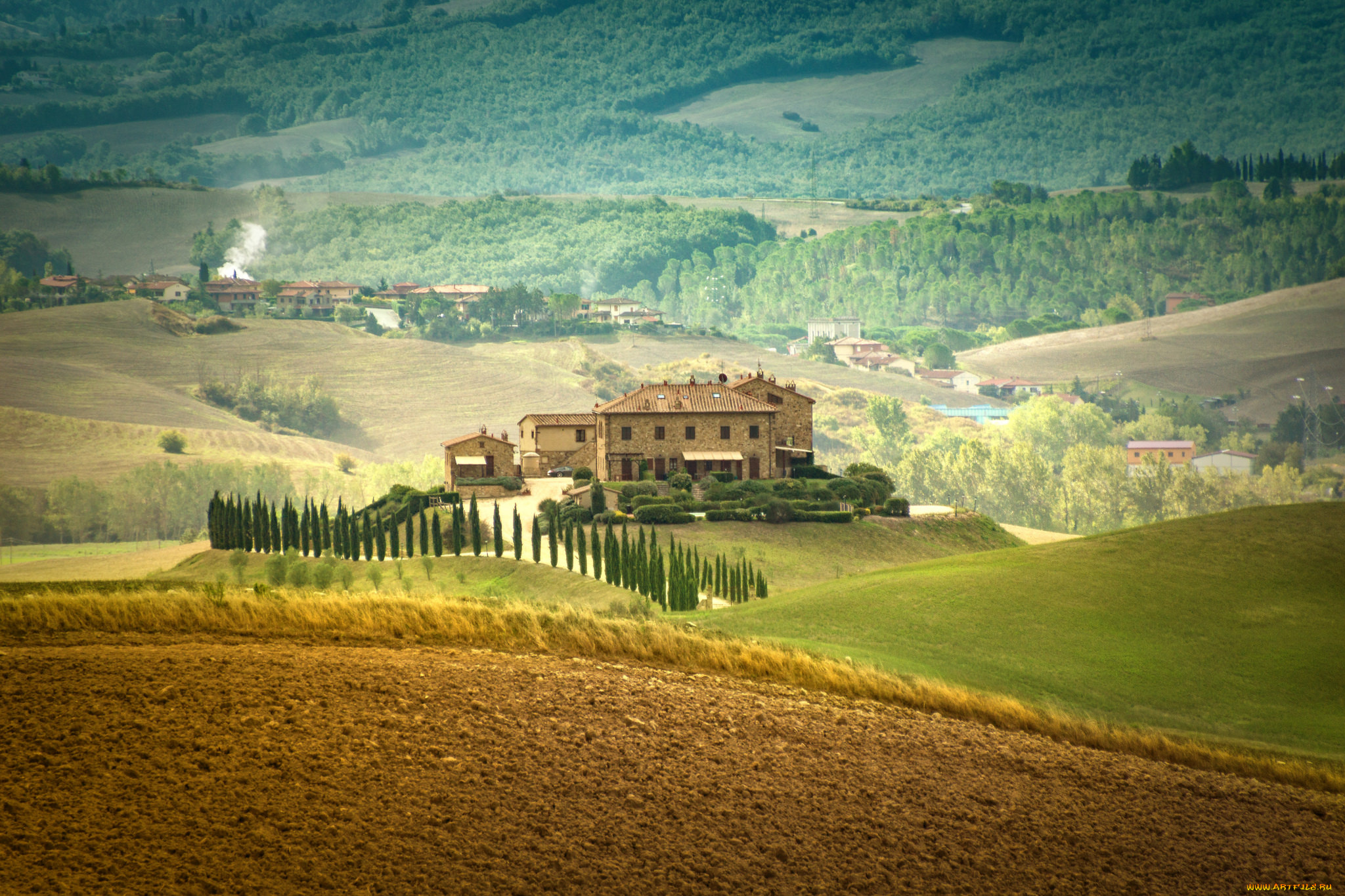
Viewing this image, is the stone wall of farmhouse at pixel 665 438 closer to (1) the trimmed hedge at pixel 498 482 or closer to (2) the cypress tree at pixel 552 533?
(1) the trimmed hedge at pixel 498 482

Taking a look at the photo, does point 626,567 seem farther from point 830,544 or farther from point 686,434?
point 686,434

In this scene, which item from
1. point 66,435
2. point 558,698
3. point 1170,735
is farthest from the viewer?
point 66,435

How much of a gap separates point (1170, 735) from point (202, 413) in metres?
184

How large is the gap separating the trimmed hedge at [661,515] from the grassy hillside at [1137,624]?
814 inches

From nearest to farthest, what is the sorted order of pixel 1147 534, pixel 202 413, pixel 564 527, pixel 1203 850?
1. pixel 1203 850
2. pixel 1147 534
3. pixel 564 527
4. pixel 202 413

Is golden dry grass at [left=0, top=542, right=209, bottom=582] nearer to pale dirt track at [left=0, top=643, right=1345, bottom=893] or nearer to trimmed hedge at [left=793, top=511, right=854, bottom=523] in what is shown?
trimmed hedge at [left=793, top=511, right=854, bottom=523]

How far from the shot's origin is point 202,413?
186 m

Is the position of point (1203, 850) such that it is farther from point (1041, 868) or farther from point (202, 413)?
point (202, 413)

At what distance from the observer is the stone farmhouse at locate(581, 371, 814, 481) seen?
218 ft

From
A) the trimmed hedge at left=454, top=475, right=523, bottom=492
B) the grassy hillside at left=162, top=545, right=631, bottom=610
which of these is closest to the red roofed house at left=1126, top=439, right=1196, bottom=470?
the trimmed hedge at left=454, top=475, right=523, bottom=492

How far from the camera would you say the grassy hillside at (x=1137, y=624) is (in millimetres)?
23531

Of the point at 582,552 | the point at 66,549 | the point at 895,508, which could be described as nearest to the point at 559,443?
the point at 895,508

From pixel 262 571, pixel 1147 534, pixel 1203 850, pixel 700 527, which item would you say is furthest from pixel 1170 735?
pixel 262 571

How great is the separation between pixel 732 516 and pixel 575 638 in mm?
41303
